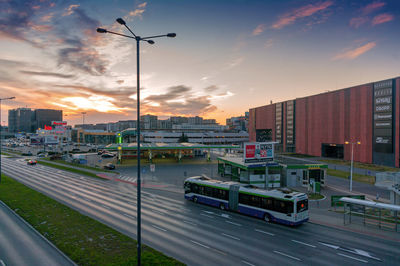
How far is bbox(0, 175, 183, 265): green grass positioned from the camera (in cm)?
1337

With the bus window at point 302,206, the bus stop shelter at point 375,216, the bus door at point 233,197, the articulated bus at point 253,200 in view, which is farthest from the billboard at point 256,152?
the bus window at point 302,206

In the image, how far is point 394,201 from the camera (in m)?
23.5

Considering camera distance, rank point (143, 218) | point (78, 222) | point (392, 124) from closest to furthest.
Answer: point (78, 222) < point (143, 218) < point (392, 124)

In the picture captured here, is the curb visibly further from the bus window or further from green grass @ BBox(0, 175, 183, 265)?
the bus window

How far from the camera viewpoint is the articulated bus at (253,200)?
20.0 meters

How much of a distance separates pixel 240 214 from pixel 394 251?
12.7 meters

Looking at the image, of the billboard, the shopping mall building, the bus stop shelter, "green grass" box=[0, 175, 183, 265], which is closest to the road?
"green grass" box=[0, 175, 183, 265]

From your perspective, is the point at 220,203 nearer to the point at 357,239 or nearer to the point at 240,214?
the point at 240,214

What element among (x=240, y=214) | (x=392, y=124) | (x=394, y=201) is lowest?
(x=240, y=214)

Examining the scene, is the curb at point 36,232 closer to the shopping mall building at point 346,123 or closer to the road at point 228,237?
the road at point 228,237

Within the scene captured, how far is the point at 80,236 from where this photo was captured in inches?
656

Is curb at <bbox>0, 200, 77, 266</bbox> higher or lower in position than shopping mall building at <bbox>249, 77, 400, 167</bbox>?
lower

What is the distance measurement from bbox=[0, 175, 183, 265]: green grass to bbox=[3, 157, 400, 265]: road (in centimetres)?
127

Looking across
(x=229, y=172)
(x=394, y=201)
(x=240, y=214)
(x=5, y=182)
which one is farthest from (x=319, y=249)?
(x=5, y=182)
